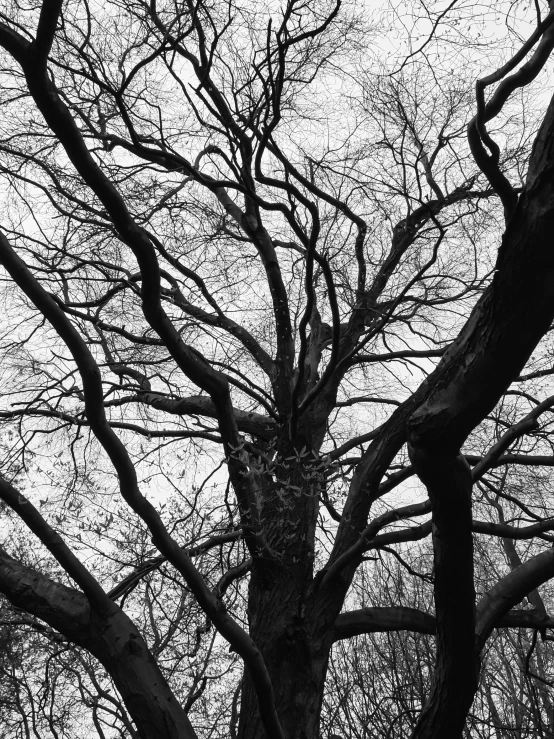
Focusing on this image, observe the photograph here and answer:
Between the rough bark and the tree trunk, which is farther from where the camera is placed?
the tree trunk

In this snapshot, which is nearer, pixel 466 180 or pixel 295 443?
pixel 295 443

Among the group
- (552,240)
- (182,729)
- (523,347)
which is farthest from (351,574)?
(552,240)

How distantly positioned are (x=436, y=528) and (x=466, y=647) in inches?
30.6

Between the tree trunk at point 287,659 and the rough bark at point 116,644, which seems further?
the tree trunk at point 287,659

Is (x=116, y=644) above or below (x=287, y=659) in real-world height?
below

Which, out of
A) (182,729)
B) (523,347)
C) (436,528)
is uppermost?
(523,347)

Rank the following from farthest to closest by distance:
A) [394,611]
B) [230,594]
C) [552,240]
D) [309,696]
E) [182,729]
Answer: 1. [230,594]
2. [394,611]
3. [309,696]
4. [182,729]
5. [552,240]

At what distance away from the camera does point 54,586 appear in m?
3.41

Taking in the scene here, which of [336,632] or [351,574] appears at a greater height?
[351,574]

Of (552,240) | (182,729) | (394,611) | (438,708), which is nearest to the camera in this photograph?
(552,240)

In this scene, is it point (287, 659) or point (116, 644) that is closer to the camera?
point (116, 644)

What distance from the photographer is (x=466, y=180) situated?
5.80m

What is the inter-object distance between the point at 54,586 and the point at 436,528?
2012 millimetres

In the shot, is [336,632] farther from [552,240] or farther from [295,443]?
[552,240]
